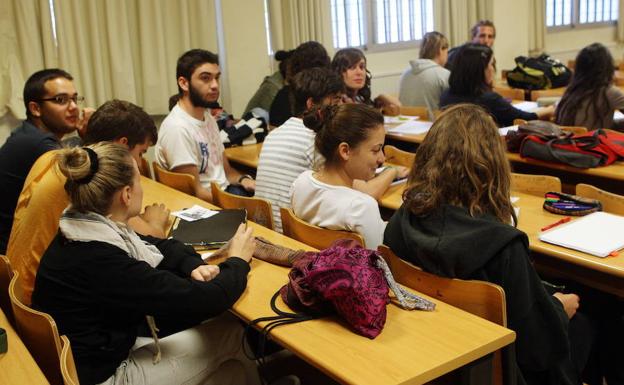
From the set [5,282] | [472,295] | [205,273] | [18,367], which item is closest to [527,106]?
[472,295]

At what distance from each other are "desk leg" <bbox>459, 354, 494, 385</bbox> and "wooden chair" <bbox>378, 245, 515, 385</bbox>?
0.09 metres

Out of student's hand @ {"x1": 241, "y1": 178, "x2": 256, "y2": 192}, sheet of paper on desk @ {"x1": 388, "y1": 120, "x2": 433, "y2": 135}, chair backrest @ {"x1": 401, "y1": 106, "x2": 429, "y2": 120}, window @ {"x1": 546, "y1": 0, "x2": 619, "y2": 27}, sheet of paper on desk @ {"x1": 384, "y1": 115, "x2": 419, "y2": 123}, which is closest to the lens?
student's hand @ {"x1": 241, "y1": 178, "x2": 256, "y2": 192}

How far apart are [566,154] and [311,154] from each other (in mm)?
1270

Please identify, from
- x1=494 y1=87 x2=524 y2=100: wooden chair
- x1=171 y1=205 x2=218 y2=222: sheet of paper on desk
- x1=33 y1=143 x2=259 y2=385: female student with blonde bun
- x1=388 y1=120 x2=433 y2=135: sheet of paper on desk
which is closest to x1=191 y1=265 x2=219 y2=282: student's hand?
x1=33 y1=143 x2=259 y2=385: female student with blonde bun

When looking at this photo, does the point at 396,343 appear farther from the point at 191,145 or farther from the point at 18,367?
the point at 191,145

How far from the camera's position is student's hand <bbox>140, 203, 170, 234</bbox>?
9.19 feet

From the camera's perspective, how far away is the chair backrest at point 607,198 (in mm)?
2729

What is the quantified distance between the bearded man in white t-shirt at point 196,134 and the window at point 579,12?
20.7 feet

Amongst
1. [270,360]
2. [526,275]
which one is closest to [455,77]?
[270,360]

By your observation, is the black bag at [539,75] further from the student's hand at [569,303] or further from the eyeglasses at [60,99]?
the student's hand at [569,303]

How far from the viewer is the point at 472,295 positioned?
195 cm

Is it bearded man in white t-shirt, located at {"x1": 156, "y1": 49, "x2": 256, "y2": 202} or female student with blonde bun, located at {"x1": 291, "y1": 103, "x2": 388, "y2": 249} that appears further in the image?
bearded man in white t-shirt, located at {"x1": 156, "y1": 49, "x2": 256, "y2": 202}

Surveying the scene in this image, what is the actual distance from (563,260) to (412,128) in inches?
94.9

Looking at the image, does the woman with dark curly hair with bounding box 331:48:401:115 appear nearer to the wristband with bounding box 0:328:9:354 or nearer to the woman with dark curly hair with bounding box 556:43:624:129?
the woman with dark curly hair with bounding box 556:43:624:129
